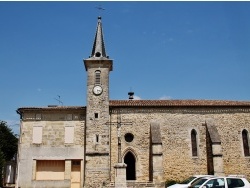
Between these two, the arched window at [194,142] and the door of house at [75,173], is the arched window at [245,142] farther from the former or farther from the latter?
the door of house at [75,173]

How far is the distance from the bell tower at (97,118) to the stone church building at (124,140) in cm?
7

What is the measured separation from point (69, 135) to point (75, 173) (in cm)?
312

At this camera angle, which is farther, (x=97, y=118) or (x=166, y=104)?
(x=166, y=104)

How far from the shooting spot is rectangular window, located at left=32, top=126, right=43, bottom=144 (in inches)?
974

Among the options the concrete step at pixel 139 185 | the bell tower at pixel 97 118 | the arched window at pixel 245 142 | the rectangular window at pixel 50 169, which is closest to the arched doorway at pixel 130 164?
the bell tower at pixel 97 118

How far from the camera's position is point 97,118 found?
24.7 metres

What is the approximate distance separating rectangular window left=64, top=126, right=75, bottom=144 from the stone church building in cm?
8

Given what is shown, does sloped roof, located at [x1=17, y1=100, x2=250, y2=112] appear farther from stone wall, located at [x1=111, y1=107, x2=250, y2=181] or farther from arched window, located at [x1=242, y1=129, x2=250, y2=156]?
arched window, located at [x1=242, y1=129, x2=250, y2=156]

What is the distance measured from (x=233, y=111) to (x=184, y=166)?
6350 mm

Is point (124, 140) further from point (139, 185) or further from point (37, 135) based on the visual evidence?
point (37, 135)

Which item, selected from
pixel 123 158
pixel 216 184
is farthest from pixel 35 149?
pixel 216 184

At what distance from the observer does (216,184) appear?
40.0 ft

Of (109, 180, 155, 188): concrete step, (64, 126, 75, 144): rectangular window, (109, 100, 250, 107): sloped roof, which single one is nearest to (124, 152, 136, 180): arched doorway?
(109, 180, 155, 188): concrete step

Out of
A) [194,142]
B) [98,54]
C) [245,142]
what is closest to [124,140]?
[194,142]
